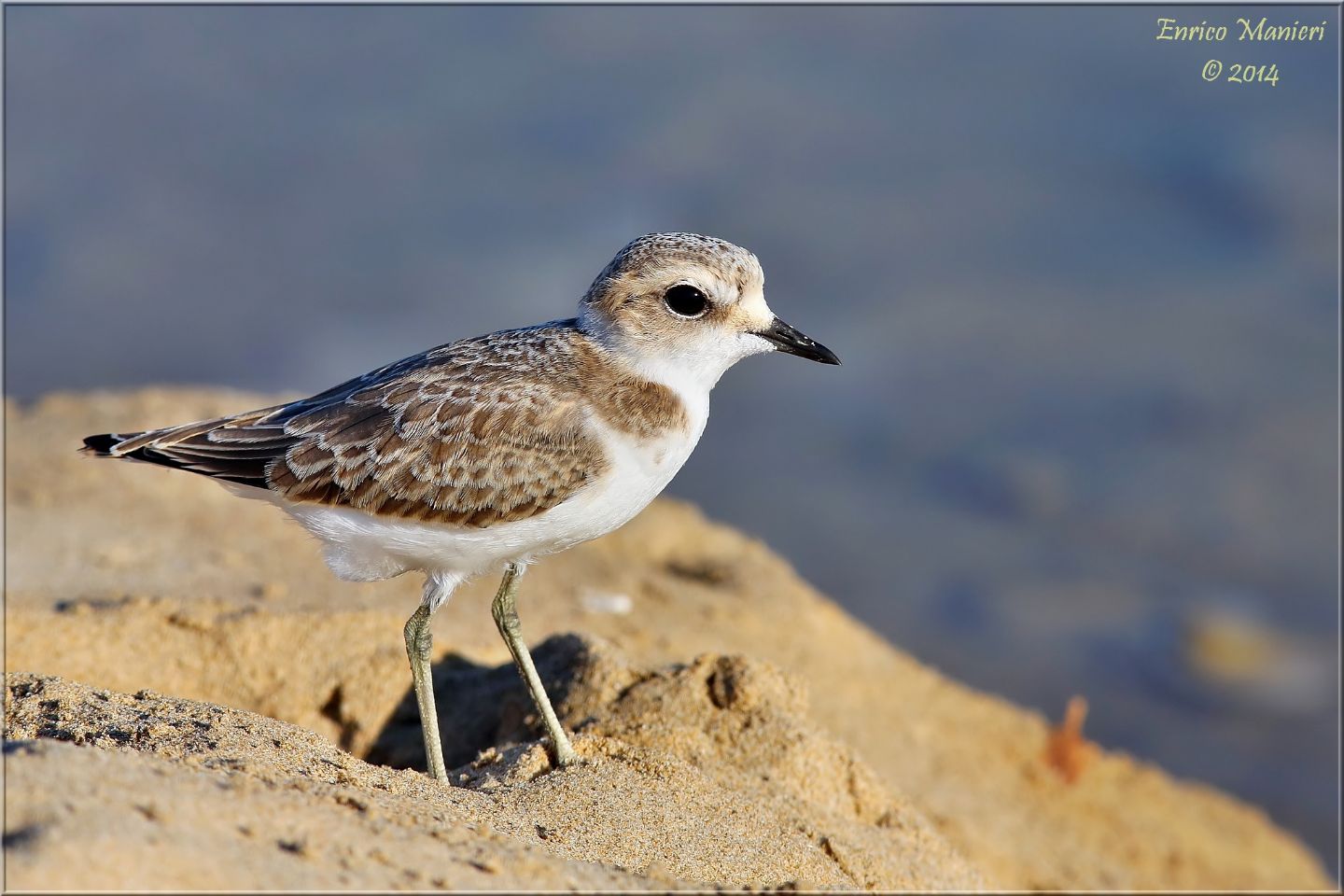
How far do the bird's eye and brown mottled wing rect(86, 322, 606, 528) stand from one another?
15.9 inches

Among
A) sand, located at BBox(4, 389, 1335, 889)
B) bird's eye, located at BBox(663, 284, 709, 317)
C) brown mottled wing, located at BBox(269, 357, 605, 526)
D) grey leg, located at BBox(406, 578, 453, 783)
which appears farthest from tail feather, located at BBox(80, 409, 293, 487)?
bird's eye, located at BBox(663, 284, 709, 317)

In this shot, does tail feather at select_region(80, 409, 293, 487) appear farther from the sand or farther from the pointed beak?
the pointed beak

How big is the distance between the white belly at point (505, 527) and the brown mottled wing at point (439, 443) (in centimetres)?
4

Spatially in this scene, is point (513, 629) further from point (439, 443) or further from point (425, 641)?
point (439, 443)

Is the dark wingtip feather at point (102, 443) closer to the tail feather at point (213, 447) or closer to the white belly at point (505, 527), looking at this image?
the tail feather at point (213, 447)

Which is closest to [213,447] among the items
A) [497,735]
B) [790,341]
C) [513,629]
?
[513,629]

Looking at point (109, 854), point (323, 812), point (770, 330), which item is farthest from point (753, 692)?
point (109, 854)

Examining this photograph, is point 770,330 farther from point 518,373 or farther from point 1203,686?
point 1203,686

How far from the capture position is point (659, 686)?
529cm

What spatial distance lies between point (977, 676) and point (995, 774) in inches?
65.1

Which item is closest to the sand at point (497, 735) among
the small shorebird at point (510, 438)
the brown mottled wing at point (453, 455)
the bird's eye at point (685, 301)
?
the small shorebird at point (510, 438)

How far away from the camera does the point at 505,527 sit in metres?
4.64

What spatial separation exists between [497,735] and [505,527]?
125 cm

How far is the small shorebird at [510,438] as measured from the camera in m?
4.61
